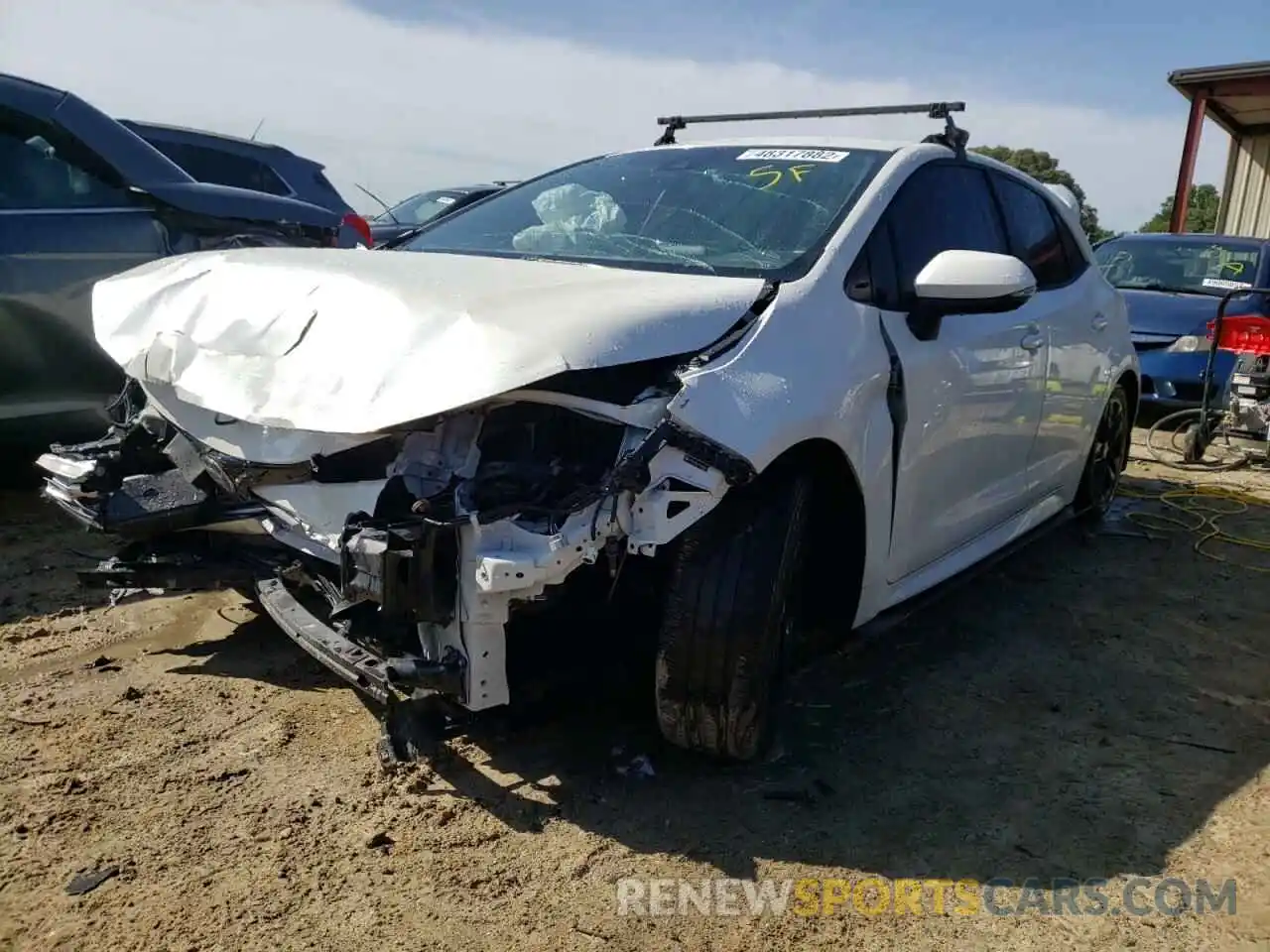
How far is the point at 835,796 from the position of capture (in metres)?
2.78

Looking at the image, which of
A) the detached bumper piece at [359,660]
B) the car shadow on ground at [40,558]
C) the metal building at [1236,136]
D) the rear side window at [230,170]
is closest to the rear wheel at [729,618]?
the detached bumper piece at [359,660]

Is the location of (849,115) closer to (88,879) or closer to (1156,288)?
(88,879)

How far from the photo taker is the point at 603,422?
253 cm

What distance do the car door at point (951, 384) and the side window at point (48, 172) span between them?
3381 millimetres

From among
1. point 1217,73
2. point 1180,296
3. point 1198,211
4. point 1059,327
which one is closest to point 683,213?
point 1059,327

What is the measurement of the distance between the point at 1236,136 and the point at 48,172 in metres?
18.7

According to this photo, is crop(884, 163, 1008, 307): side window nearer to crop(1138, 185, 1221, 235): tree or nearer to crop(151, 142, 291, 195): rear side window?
crop(151, 142, 291, 195): rear side window

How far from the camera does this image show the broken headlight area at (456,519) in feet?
7.54

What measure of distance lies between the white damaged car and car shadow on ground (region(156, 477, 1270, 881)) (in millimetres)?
192

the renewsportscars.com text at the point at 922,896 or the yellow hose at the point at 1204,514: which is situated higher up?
the yellow hose at the point at 1204,514

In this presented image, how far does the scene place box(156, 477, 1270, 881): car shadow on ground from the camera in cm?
259

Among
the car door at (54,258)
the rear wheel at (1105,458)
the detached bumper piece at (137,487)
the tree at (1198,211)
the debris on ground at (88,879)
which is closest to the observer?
the debris on ground at (88,879)

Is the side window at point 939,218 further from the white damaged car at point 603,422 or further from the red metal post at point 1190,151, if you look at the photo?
the red metal post at point 1190,151

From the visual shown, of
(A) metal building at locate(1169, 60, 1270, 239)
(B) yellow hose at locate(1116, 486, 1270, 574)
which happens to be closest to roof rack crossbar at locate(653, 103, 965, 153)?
(B) yellow hose at locate(1116, 486, 1270, 574)
